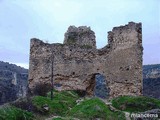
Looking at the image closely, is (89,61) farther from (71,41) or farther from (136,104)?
(136,104)

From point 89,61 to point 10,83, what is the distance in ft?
85.4

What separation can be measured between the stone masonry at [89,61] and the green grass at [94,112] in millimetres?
5810

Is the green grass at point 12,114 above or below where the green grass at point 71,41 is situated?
below

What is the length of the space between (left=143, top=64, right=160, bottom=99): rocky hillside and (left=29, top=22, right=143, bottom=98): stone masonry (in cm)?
1735

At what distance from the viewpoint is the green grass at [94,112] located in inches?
677

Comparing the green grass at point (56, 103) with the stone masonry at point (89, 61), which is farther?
the stone masonry at point (89, 61)

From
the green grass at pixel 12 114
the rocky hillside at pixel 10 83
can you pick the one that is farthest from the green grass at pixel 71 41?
the rocky hillside at pixel 10 83

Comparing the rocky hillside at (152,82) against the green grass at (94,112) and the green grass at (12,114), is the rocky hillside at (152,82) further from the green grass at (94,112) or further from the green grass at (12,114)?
the green grass at (12,114)

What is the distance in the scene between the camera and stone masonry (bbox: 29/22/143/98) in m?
24.1

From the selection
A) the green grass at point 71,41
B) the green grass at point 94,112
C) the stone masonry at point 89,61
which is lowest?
the green grass at point 94,112

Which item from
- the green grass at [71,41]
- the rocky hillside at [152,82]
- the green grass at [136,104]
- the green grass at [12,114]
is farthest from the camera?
the rocky hillside at [152,82]

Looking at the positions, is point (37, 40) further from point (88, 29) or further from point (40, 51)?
point (88, 29)

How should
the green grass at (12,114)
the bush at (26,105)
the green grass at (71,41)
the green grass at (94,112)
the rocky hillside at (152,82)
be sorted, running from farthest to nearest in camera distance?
the rocky hillside at (152,82), the green grass at (71,41), the bush at (26,105), the green grass at (94,112), the green grass at (12,114)

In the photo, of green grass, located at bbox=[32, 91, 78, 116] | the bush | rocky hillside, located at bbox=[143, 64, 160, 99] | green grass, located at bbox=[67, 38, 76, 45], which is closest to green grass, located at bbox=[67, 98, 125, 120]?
green grass, located at bbox=[32, 91, 78, 116]
